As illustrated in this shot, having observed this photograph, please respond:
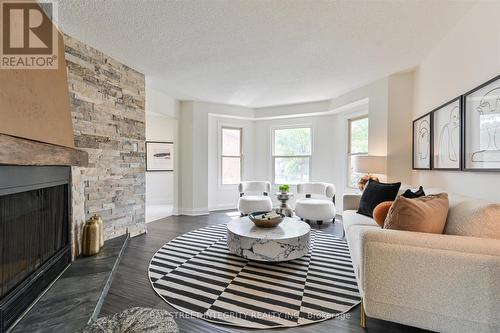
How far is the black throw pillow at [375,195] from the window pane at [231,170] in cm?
353

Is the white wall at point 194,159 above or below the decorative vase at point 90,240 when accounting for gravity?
above

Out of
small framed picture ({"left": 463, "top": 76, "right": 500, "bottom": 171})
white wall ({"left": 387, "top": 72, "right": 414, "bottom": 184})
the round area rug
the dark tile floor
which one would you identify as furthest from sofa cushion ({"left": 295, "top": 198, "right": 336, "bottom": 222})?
the round area rug

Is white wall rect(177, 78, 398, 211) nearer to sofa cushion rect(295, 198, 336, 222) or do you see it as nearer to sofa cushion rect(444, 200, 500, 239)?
sofa cushion rect(295, 198, 336, 222)

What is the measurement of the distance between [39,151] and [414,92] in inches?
176

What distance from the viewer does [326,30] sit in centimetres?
251

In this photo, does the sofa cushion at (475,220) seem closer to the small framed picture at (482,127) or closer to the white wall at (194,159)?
the small framed picture at (482,127)

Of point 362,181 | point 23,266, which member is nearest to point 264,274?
point 23,266

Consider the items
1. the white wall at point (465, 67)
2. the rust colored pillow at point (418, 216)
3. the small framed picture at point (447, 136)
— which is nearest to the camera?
the rust colored pillow at point (418, 216)

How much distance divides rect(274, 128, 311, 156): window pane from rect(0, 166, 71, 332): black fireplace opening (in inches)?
182

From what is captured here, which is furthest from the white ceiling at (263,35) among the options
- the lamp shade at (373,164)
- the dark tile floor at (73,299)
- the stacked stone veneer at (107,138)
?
the dark tile floor at (73,299)

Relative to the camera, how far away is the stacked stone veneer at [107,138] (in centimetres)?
271

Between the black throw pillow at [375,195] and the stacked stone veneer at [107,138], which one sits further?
the black throw pillow at [375,195]

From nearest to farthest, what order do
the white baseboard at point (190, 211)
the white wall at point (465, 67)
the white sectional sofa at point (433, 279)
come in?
the white sectional sofa at point (433, 279) → the white wall at point (465, 67) → the white baseboard at point (190, 211)

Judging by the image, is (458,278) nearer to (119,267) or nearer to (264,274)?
(264,274)
